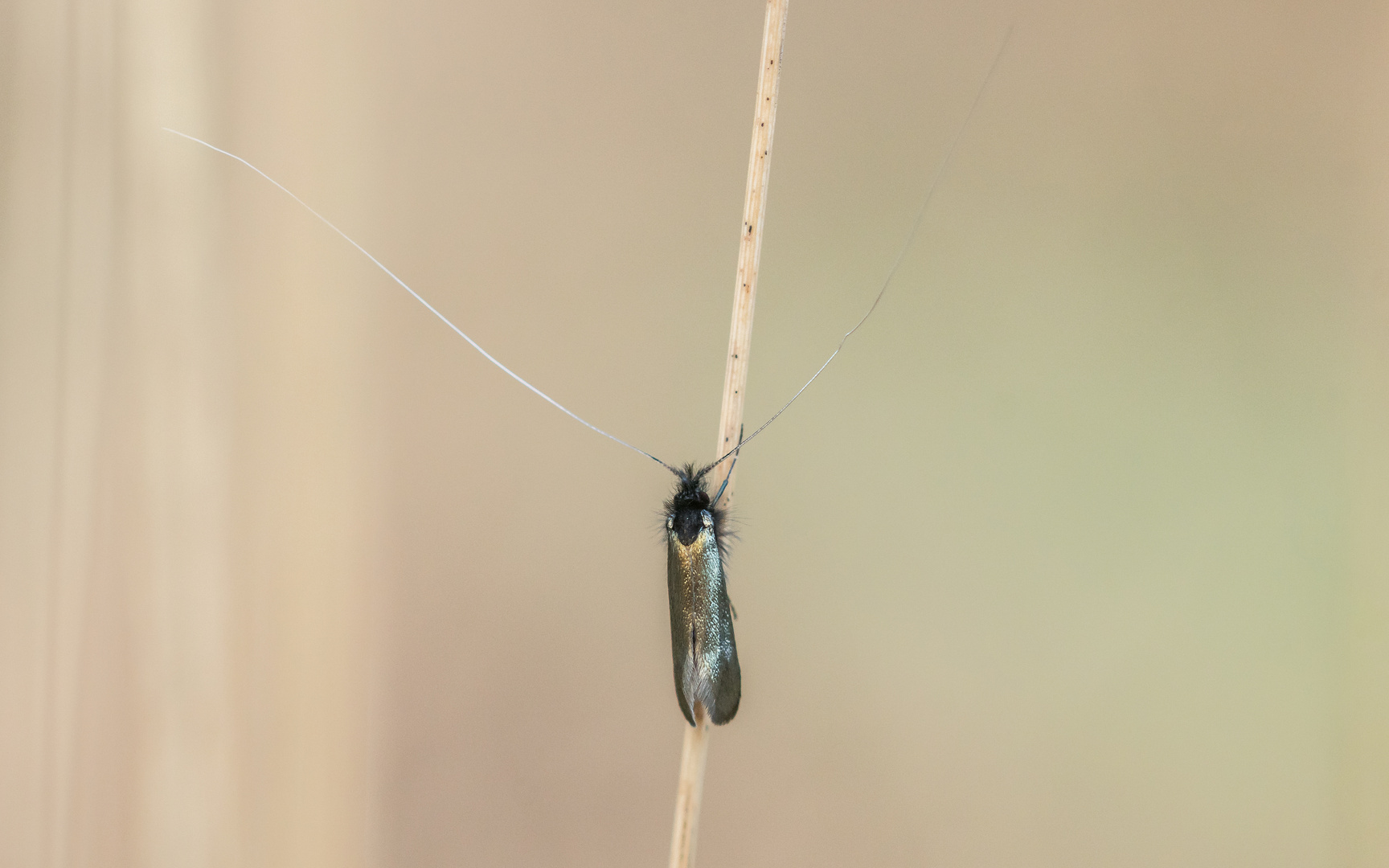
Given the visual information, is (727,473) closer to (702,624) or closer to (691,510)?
(691,510)

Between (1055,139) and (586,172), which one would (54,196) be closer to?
(586,172)

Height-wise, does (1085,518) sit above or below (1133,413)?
below

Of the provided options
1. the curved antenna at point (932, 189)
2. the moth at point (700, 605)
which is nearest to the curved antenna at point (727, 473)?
the moth at point (700, 605)

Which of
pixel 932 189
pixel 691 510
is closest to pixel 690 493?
pixel 691 510

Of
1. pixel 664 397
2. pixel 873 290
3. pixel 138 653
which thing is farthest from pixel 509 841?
pixel 873 290

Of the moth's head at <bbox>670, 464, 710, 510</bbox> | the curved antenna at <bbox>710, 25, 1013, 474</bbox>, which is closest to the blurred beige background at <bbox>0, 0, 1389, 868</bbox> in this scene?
the curved antenna at <bbox>710, 25, 1013, 474</bbox>

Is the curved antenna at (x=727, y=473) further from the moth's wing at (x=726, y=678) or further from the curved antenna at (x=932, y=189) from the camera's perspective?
the curved antenna at (x=932, y=189)
